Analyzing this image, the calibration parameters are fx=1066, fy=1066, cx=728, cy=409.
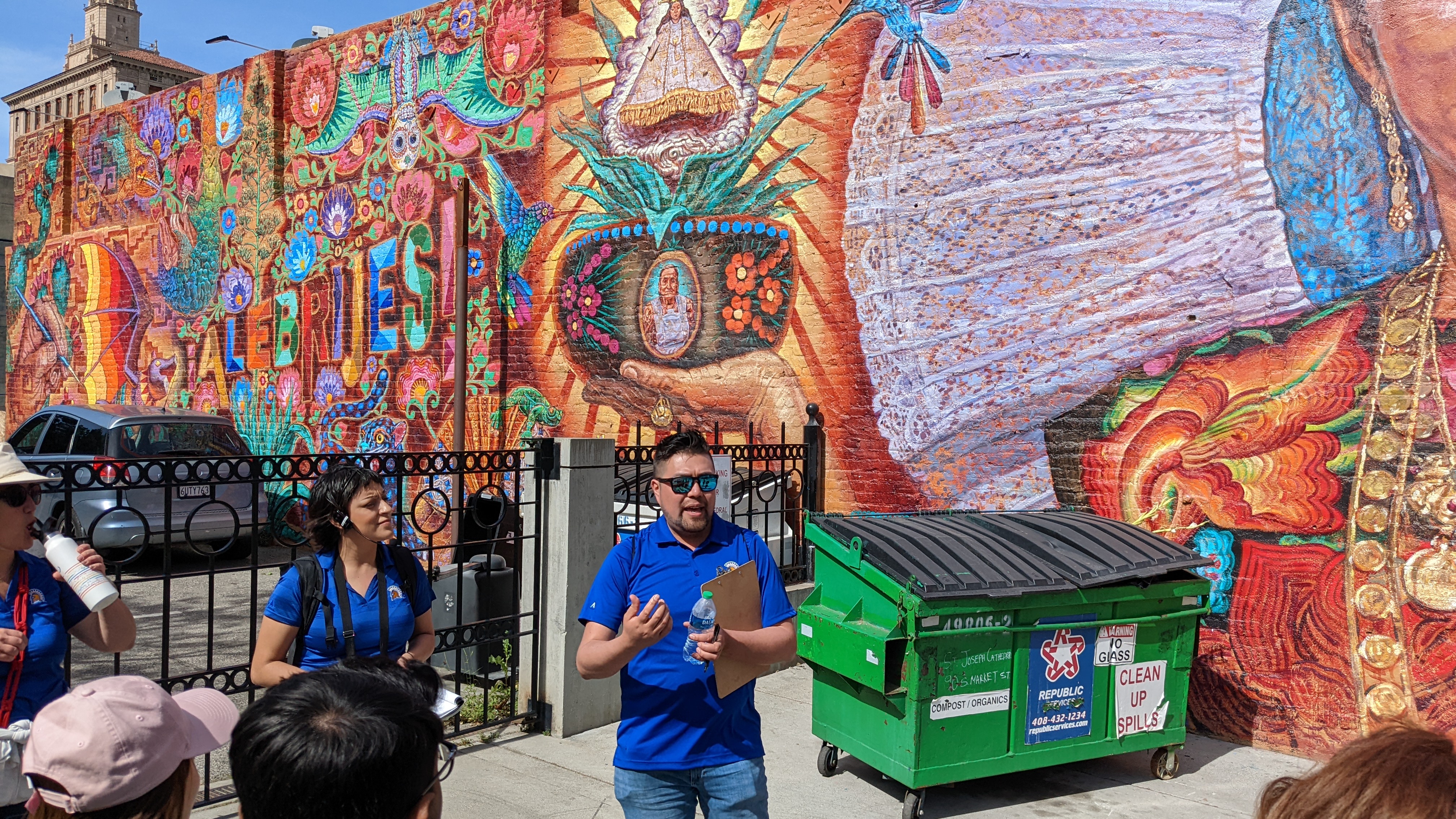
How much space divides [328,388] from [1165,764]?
36.2ft

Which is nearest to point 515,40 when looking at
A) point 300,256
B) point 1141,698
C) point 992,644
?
point 300,256

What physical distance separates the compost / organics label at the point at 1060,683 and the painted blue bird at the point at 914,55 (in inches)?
176

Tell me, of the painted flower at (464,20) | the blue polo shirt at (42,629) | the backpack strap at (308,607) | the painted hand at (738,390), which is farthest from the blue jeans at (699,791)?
the painted flower at (464,20)

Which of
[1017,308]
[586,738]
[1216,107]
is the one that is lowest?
[586,738]

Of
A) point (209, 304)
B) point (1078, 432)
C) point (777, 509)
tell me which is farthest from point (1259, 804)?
point (209, 304)

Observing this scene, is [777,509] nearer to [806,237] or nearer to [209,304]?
[806,237]

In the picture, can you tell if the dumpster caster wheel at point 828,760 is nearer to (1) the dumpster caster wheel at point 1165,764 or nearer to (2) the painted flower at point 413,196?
(1) the dumpster caster wheel at point 1165,764

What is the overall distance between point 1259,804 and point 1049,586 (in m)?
3.70

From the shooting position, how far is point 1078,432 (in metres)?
7.56

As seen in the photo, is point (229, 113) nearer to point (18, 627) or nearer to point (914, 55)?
point (914, 55)

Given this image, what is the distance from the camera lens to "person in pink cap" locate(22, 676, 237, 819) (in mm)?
1731

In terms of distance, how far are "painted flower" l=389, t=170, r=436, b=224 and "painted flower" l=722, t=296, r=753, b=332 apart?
471 centimetres

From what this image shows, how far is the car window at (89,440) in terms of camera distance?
11.8m

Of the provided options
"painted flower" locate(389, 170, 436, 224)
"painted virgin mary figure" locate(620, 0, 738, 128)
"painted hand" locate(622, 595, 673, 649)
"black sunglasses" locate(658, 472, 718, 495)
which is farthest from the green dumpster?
"painted flower" locate(389, 170, 436, 224)
